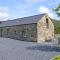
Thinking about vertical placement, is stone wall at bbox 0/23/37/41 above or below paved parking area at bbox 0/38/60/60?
above

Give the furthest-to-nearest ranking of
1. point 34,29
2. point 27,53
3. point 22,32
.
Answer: point 22,32
point 34,29
point 27,53

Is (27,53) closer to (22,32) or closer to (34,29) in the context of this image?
(34,29)

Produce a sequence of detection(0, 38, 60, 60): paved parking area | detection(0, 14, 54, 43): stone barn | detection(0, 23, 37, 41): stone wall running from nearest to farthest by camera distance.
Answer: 1. detection(0, 38, 60, 60): paved parking area
2. detection(0, 14, 54, 43): stone barn
3. detection(0, 23, 37, 41): stone wall

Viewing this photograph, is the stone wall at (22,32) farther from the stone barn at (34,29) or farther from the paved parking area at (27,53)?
the paved parking area at (27,53)

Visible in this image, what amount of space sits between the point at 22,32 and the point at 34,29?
13.0 feet

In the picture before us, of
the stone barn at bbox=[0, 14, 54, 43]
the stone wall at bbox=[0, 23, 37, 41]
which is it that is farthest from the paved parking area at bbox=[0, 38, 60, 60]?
the stone wall at bbox=[0, 23, 37, 41]

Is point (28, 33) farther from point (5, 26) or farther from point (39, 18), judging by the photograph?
point (5, 26)

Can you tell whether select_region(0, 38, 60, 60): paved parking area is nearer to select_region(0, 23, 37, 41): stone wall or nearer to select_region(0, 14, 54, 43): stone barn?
select_region(0, 14, 54, 43): stone barn

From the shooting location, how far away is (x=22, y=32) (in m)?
45.8

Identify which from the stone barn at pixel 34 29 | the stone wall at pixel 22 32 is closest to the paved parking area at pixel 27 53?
the stone barn at pixel 34 29

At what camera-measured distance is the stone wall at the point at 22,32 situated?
43125mm

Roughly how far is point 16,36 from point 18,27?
233 cm

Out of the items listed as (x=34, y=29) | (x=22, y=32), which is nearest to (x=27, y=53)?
(x=34, y=29)

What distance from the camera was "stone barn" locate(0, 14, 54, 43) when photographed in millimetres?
42938
